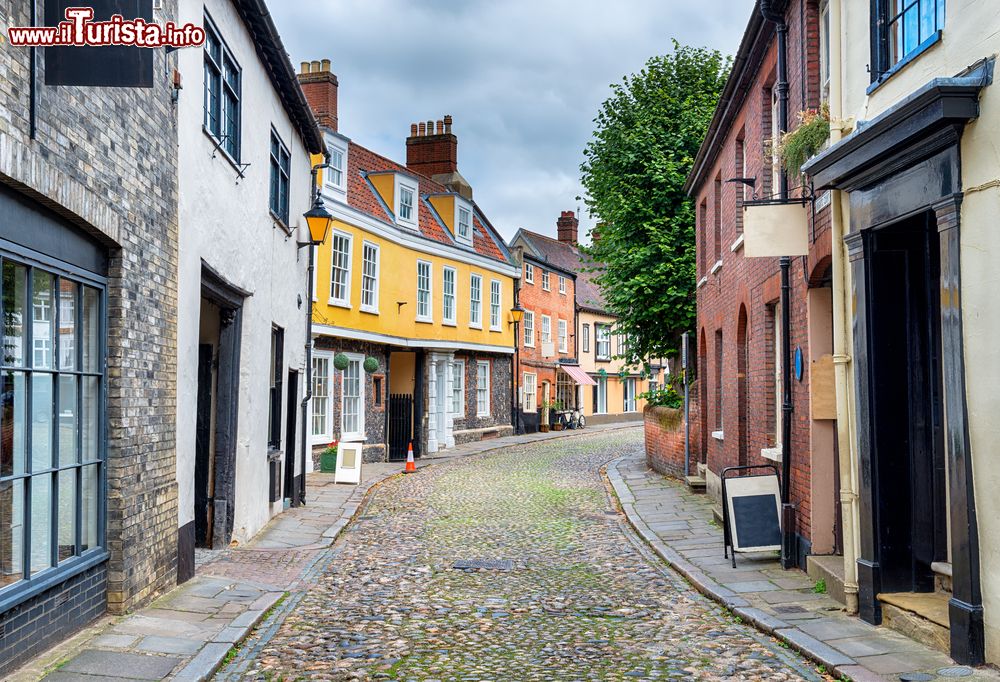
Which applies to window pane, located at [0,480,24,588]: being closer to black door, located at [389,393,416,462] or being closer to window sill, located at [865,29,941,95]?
window sill, located at [865,29,941,95]

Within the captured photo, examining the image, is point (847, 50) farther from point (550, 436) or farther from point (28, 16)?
point (550, 436)

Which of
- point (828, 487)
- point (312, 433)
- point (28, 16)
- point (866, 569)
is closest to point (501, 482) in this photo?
point (312, 433)

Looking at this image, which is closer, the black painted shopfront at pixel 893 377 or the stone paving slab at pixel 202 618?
the stone paving slab at pixel 202 618

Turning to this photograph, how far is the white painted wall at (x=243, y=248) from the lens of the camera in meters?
8.91

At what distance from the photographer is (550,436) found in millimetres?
34406

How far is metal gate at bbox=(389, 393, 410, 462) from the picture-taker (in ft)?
83.1

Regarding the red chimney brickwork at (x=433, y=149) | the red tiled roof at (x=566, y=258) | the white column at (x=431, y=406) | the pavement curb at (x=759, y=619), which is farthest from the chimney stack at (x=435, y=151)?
the pavement curb at (x=759, y=619)

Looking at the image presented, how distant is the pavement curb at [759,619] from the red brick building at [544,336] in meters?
23.6

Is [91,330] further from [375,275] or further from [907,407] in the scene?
[375,275]

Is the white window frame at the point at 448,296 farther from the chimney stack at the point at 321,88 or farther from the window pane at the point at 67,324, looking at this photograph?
the window pane at the point at 67,324

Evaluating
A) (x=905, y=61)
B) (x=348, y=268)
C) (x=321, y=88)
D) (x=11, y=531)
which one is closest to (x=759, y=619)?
(x=905, y=61)

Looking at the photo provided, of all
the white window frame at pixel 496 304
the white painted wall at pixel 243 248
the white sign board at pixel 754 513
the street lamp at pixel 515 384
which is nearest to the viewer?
the white painted wall at pixel 243 248

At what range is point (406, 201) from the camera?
1037 inches

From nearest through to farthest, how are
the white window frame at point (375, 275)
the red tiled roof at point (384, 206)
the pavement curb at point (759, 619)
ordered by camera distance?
the pavement curb at point (759, 619) → the white window frame at point (375, 275) → the red tiled roof at point (384, 206)
